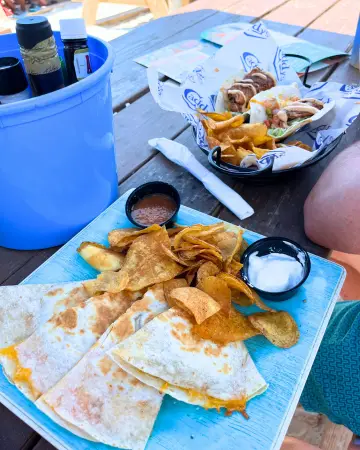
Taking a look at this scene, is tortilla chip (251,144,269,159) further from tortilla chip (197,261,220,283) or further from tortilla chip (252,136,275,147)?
tortilla chip (197,261,220,283)

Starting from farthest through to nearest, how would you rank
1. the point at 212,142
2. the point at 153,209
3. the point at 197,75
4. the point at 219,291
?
1. the point at 197,75
2. the point at 212,142
3. the point at 153,209
4. the point at 219,291

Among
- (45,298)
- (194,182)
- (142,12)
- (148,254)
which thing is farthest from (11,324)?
(142,12)

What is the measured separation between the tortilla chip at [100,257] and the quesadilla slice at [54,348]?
0.12m

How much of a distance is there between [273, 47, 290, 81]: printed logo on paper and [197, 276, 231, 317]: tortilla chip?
3.29 feet

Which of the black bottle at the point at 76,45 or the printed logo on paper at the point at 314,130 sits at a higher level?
the black bottle at the point at 76,45

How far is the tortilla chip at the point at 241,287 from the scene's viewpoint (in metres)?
0.75

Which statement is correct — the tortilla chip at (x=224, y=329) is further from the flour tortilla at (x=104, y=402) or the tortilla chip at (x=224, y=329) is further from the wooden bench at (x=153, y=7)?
the wooden bench at (x=153, y=7)

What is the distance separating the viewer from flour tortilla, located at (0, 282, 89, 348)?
73 centimetres

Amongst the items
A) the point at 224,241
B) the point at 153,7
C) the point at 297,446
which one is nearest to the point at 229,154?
the point at 224,241

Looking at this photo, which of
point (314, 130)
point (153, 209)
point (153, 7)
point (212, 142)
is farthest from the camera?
point (153, 7)

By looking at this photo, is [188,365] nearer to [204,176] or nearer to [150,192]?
[150,192]

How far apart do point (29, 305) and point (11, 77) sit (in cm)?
46

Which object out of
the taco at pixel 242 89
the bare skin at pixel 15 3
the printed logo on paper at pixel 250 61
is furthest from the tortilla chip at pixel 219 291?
the bare skin at pixel 15 3

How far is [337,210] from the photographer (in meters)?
0.90
